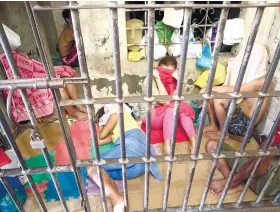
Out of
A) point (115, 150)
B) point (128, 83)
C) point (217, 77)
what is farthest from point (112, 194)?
point (217, 77)

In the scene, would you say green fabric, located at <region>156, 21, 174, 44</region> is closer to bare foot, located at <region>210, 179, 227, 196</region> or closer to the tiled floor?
the tiled floor

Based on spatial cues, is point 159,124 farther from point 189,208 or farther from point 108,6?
point 108,6

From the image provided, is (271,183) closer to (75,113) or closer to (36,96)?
(75,113)

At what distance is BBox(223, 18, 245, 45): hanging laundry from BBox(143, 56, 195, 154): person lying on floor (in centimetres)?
62

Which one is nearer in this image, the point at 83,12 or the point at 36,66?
the point at 83,12

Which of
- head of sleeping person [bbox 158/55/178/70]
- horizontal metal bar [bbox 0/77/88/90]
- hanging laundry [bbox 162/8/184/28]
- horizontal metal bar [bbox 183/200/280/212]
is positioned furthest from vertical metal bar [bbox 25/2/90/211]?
hanging laundry [bbox 162/8/184/28]

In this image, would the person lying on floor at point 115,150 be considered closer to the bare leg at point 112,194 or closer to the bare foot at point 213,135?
the bare leg at point 112,194

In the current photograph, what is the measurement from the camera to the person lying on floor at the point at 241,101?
2.21 m

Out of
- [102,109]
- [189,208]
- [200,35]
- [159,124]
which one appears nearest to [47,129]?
[102,109]

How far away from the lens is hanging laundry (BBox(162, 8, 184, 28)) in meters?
2.40

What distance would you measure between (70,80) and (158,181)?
1328 millimetres

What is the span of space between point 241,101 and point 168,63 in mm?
868

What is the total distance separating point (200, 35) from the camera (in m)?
2.72

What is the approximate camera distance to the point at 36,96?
2420 millimetres
